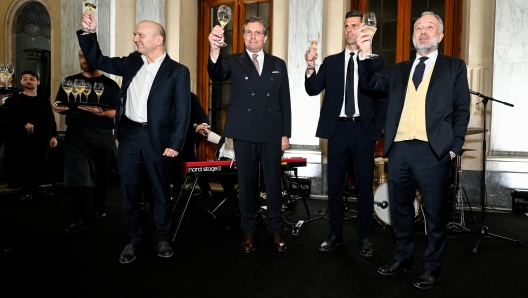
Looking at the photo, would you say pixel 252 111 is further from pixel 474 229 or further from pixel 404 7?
pixel 404 7

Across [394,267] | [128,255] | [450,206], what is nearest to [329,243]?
[394,267]

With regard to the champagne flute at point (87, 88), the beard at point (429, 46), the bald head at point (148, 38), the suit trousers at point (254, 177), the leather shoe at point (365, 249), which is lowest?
the leather shoe at point (365, 249)

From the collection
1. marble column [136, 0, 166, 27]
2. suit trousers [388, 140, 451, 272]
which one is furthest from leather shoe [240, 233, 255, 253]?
marble column [136, 0, 166, 27]

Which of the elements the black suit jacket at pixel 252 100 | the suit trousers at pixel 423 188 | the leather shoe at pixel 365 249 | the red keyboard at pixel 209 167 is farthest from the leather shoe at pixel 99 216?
the suit trousers at pixel 423 188

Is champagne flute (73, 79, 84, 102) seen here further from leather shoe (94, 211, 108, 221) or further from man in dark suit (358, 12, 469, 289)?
man in dark suit (358, 12, 469, 289)

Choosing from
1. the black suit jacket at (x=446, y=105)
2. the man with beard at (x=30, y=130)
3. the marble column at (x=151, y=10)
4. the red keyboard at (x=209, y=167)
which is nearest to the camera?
the black suit jacket at (x=446, y=105)

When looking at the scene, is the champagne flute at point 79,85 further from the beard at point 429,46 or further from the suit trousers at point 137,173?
the beard at point 429,46

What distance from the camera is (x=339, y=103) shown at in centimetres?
312

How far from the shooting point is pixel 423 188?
2541mm

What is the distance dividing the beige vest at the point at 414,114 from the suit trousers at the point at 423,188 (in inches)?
2.1

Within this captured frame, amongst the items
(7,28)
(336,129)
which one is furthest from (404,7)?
(7,28)

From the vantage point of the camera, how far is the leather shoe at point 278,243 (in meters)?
3.21

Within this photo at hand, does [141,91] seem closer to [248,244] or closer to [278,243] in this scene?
[248,244]

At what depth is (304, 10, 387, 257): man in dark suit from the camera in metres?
3.07
